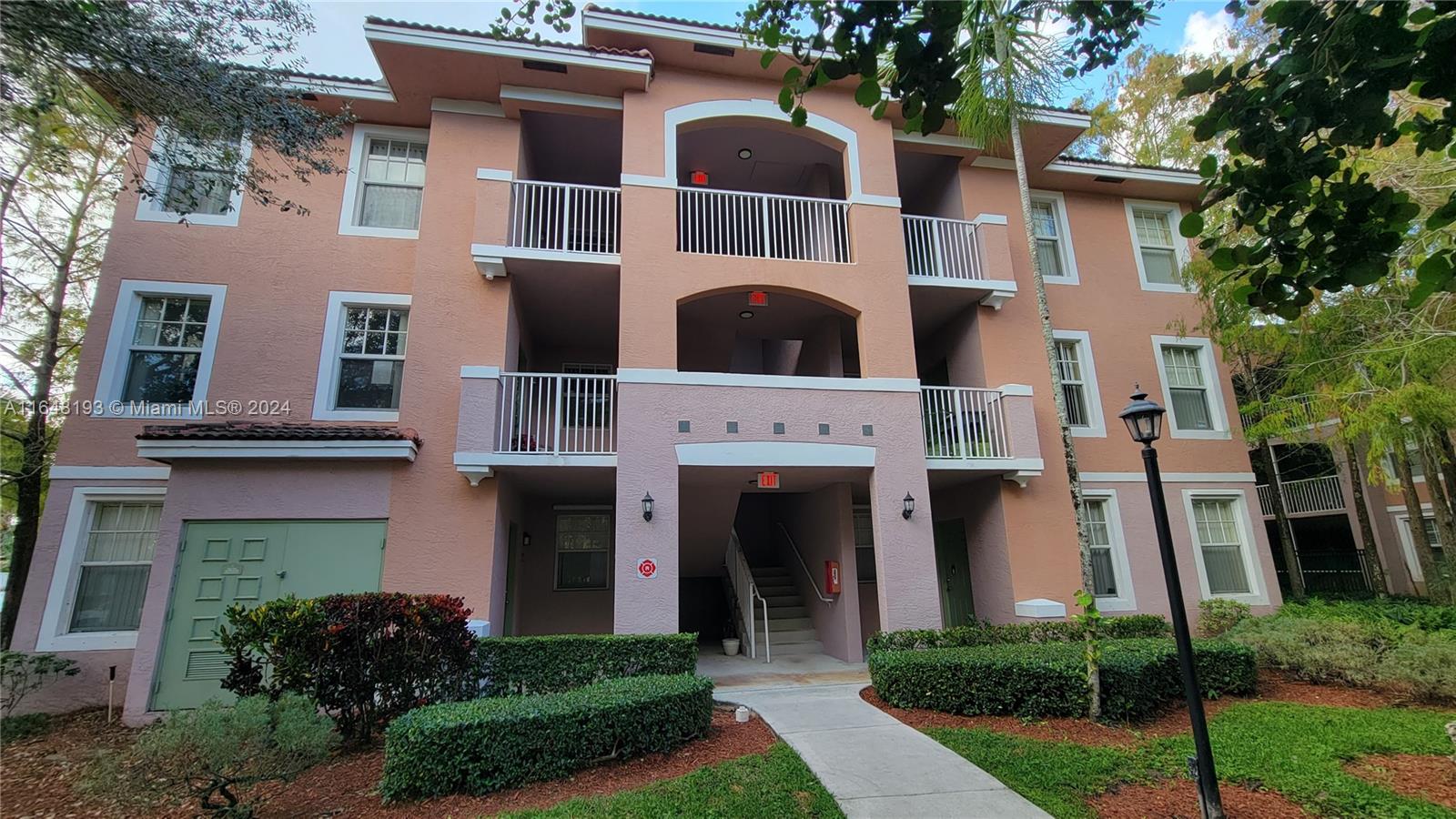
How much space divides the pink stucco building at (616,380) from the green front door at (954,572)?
86mm

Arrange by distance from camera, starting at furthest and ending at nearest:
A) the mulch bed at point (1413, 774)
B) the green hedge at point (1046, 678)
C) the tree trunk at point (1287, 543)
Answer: the tree trunk at point (1287, 543), the green hedge at point (1046, 678), the mulch bed at point (1413, 774)

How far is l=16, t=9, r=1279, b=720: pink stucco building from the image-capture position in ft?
26.6

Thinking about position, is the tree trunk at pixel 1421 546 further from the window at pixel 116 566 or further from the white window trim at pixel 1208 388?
the window at pixel 116 566

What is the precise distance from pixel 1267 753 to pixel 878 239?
25.7ft

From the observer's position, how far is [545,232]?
10.3m

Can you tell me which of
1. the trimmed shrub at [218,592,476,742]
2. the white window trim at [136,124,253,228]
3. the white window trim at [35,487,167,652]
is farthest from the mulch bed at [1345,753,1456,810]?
the white window trim at [136,124,253,228]

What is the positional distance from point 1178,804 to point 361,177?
1261 cm

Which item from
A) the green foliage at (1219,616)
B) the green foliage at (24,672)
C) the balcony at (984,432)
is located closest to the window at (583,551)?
the balcony at (984,432)

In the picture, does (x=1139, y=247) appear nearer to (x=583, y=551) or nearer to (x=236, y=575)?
(x=583, y=551)

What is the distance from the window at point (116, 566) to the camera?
8070 mm

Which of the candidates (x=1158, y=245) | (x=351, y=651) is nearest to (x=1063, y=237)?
(x=1158, y=245)

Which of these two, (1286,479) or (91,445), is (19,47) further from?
(1286,479)

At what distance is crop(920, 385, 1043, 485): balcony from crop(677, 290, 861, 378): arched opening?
1.83 metres

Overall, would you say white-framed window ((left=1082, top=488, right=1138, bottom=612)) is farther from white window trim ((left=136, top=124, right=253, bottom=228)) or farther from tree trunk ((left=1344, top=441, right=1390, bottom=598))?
white window trim ((left=136, top=124, right=253, bottom=228))
